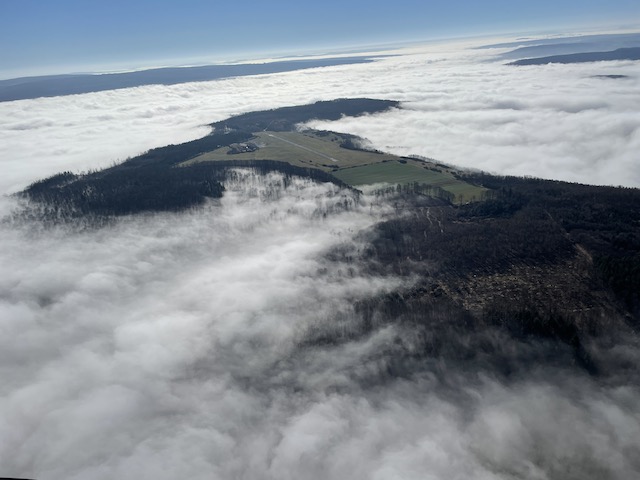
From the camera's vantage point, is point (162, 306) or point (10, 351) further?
point (162, 306)

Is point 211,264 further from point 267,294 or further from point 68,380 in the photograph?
point 68,380

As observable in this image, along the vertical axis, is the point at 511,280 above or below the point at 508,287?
above

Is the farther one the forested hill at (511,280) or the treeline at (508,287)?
the forested hill at (511,280)

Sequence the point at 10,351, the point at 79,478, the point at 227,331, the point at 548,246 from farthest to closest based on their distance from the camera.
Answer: the point at 548,246 < the point at 227,331 < the point at 10,351 < the point at 79,478

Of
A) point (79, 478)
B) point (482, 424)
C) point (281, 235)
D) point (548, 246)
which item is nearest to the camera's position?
point (79, 478)

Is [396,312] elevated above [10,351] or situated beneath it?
situated beneath

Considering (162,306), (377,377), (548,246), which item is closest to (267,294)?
(162,306)

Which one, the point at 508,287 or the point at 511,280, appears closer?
the point at 508,287

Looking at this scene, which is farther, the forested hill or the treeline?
the forested hill

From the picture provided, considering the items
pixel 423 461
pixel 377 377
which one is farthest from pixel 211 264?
pixel 423 461
